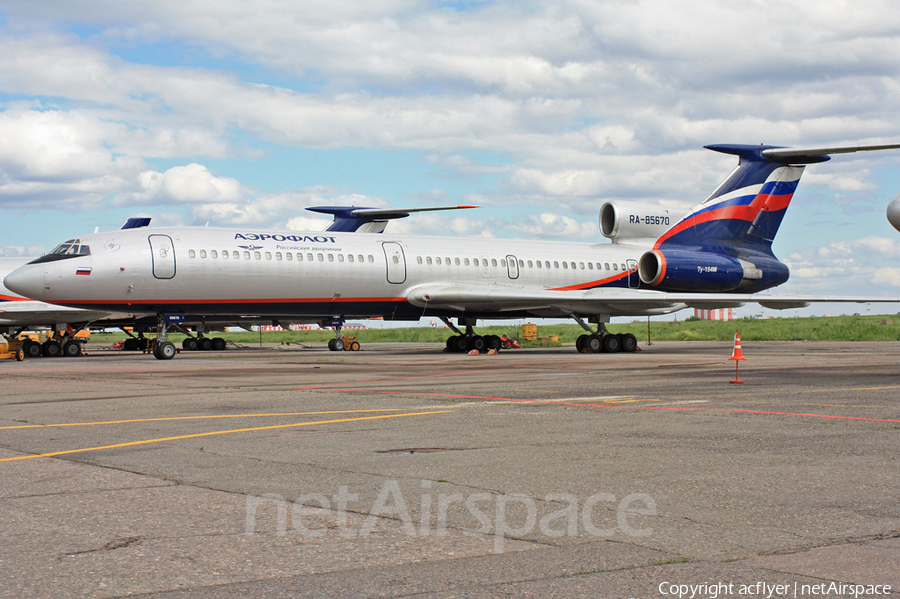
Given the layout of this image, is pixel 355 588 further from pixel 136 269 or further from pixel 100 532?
pixel 136 269

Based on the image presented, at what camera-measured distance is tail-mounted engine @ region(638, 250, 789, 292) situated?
3312 centimetres

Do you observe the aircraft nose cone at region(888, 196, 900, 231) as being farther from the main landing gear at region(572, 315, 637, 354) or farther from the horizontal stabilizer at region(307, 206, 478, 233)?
the horizontal stabilizer at region(307, 206, 478, 233)

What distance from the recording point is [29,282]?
25516 millimetres

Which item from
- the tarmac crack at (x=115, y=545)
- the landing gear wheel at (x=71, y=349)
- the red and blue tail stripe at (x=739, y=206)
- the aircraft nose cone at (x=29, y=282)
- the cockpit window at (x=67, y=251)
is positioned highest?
the red and blue tail stripe at (x=739, y=206)

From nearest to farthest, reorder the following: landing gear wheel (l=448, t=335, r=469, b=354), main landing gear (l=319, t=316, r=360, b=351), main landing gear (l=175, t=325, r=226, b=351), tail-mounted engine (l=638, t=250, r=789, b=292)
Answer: main landing gear (l=319, t=316, r=360, b=351), tail-mounted engine (l=638, t=250, r=789, b=292), landing gear wheel (l=448, t=335, r=469, b=354), main landing gear (l=175, t=325, r=226, b=351)

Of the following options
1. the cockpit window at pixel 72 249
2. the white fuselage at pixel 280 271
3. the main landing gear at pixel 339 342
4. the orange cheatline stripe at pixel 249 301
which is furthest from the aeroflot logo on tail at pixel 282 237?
the cockpit window at pixel 72 249

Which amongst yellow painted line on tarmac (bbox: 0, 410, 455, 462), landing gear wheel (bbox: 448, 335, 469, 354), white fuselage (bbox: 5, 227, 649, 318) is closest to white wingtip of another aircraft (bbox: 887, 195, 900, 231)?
yellow painted line on tarmac (bbox: 0, 410, 455, 462)

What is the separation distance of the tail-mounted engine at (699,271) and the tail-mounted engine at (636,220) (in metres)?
1.87

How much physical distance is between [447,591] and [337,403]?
864 cm

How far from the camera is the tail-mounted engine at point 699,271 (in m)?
33.1

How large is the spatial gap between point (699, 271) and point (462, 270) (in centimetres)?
918

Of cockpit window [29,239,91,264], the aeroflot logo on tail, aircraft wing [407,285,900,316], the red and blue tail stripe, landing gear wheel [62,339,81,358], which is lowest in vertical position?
landing gear wheel [62,339,81,358]

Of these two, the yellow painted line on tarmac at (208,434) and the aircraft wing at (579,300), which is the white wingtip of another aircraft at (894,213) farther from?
the aircraft wing at (579,300)

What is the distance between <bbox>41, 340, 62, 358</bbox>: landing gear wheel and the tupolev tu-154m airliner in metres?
11.6
